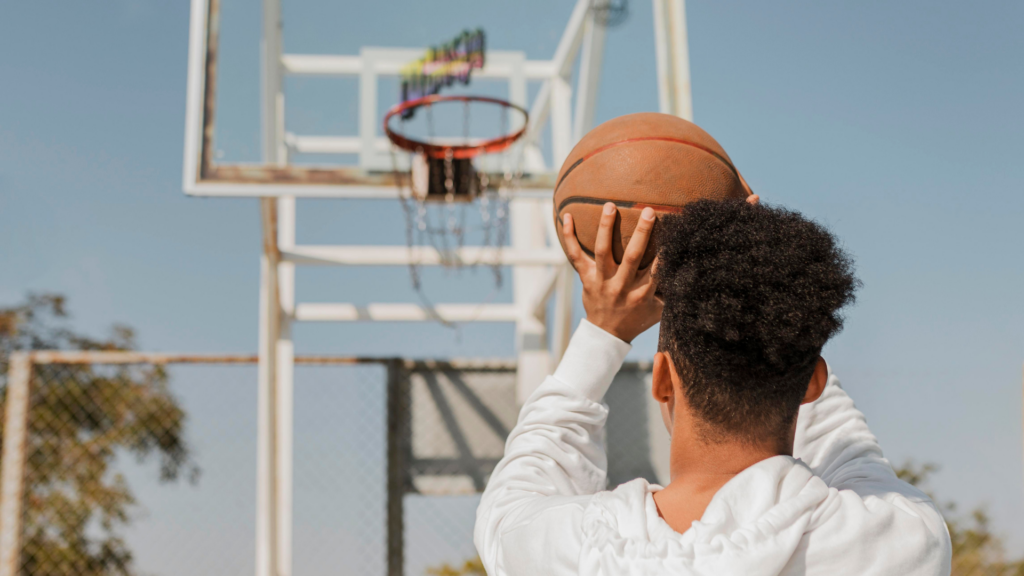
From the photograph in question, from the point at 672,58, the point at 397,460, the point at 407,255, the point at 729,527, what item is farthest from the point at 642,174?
the point at 407,255

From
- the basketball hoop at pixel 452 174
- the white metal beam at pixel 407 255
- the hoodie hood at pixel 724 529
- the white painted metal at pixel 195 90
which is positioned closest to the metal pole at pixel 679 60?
the basketball hoop at pixel 452 174

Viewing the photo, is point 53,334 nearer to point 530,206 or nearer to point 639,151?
point 530,206

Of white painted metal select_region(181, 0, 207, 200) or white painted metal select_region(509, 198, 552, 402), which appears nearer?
white painted metal select_region(181, 0, 207, 200)

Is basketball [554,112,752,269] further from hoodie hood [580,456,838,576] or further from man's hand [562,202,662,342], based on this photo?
hoodie hood [580,456,838,576]

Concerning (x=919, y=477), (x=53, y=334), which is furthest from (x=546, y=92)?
(x=53, y=334)

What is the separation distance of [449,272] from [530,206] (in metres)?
1.66

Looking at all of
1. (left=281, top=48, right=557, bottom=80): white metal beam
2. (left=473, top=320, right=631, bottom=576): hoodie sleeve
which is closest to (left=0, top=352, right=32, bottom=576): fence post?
(left=281, top=48, right=557, bottom=80): white metal beam

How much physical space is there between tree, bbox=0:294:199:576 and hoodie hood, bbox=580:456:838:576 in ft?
18.7

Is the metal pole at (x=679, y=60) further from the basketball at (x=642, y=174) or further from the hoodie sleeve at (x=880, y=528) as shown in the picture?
the hoodie sleeve at (x=880, y=528)

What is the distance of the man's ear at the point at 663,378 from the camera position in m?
1.10

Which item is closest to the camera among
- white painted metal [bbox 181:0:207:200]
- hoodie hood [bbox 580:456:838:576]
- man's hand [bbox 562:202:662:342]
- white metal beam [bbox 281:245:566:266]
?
hoodie hood [bbox 580:456:838:576]

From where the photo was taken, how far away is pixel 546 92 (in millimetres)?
6781

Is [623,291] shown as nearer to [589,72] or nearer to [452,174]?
[452,174]

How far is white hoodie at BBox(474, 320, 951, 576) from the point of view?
3.02 ft
